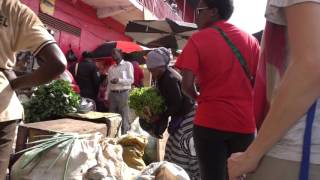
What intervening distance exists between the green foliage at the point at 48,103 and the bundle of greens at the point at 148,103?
2.51 ft

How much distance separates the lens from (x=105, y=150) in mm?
3646

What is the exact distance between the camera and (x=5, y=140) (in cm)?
235

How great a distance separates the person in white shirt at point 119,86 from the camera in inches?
356

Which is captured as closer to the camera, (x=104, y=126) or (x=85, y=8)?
(x=104, y=126)

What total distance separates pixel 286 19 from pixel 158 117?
3425mm

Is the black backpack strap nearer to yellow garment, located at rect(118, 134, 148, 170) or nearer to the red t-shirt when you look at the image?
the red t-shirt

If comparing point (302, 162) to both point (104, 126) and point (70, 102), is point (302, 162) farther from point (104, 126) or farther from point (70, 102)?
point (70, 102)

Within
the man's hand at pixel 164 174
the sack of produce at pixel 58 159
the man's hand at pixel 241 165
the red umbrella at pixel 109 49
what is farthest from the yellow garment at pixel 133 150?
the red umbrella at pixel 109 49

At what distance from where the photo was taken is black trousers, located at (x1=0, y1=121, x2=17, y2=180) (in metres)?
2.32

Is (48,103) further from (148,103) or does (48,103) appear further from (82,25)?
(82,25)

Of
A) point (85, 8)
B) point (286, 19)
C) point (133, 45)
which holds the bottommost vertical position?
point (133, 45)

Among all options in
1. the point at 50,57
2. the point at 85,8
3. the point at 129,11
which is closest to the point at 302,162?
the point at 50,57

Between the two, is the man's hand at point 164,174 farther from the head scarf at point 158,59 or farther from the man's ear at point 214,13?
the head scarf at point 158,59

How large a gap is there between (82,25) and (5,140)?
1085cm
